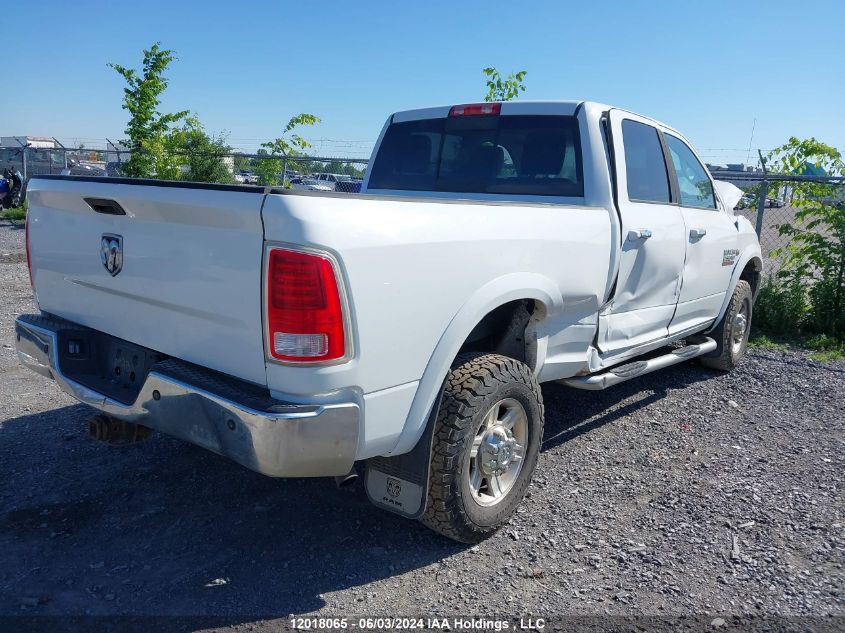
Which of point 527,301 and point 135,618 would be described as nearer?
point 135,618

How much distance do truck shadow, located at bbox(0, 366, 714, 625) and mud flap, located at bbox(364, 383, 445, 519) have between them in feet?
1.12

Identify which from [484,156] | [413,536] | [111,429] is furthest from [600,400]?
[111,429]

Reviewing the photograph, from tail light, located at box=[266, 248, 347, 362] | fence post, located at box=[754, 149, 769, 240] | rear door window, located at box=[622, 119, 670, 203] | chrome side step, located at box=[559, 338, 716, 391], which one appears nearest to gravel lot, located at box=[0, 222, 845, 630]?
chrome side step, located at box=[559, 338, 716, 391]

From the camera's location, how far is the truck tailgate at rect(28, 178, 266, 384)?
259 cm

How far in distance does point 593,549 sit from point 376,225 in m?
1.91

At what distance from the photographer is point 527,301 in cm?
363

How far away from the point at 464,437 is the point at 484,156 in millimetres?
2186

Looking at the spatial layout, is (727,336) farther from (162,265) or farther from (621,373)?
(162,265)

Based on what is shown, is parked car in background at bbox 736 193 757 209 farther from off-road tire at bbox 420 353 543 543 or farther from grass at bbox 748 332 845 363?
off-road tire at bbox 420 353 543 543

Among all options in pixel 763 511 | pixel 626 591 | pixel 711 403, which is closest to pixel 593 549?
pixel 626 591

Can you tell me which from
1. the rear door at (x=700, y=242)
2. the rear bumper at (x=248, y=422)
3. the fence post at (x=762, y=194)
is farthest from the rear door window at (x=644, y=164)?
the fence post at (x=762, y=194)

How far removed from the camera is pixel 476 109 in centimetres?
470

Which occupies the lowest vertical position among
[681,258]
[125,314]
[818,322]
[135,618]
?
[135,618]

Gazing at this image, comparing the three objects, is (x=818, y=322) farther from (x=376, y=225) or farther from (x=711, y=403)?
(x=376, y=225)
